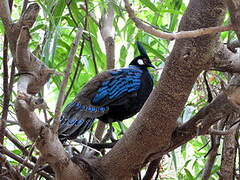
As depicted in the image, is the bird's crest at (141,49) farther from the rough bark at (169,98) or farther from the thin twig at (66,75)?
the thin twig at (66,75)

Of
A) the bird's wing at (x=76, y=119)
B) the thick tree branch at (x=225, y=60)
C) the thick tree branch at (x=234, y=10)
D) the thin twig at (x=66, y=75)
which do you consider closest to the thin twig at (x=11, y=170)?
the bird's wing at (x=76, y=119)

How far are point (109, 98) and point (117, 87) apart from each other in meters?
0.05

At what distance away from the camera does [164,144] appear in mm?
966

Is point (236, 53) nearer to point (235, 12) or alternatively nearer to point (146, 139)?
point (146, 139)

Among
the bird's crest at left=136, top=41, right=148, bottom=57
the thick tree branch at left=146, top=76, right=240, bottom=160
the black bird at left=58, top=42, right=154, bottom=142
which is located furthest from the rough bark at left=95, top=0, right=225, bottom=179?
the bird's crest at left=136, top=41, right=148, bottom=57

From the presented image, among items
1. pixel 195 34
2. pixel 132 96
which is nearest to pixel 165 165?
pixel 132 96

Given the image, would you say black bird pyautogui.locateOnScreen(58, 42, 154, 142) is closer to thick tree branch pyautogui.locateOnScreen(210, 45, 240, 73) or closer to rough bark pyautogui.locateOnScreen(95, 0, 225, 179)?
rough bark pyautogui.locateOnScreen(95, 0, 225, 179)

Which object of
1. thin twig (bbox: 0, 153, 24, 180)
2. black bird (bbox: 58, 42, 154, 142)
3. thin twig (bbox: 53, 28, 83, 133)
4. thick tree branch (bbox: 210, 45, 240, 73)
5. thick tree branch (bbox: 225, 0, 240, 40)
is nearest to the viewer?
thick tree branch (bbox: 225, 0, 240, 40)

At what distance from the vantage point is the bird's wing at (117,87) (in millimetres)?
1200

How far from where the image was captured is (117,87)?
1.23 meters

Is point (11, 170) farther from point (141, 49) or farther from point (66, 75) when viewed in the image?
point (141, 49)

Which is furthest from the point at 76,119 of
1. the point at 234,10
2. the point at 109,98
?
the point at 234,10

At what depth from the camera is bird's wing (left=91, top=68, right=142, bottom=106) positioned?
1.20 meters

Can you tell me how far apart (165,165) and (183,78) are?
0.66 metres
